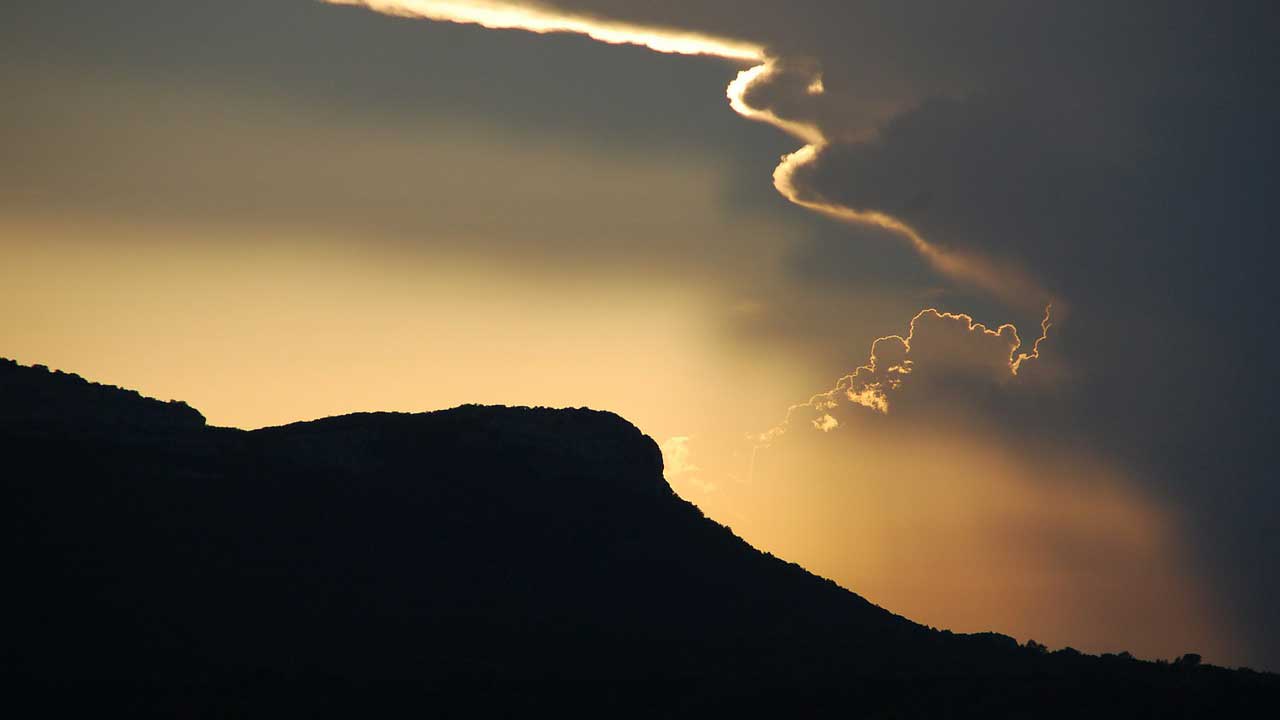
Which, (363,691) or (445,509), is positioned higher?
(445,509)

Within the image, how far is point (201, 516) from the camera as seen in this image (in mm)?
154875

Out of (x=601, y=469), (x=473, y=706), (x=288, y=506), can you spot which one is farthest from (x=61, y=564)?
(x=601, y=469)

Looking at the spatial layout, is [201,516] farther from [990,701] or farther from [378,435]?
[990,701]

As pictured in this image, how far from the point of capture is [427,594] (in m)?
156

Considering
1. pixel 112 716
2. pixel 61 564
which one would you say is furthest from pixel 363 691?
pixel 61 564

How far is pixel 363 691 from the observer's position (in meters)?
131

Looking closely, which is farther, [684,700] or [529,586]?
[529,586]

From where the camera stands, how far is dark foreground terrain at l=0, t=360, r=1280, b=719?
131 metres

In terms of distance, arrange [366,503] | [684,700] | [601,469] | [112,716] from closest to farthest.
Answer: [112,716] → [684,700] → [366,503] → [601,469]

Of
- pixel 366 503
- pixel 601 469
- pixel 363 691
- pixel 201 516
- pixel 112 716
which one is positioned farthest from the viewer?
pixel 601 469

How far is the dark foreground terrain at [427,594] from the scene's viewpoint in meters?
131

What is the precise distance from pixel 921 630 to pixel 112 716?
9549 cm

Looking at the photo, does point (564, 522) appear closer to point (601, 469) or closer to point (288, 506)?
point (601, 469)

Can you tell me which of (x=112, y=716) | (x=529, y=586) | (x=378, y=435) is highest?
(x=378, y=435)
